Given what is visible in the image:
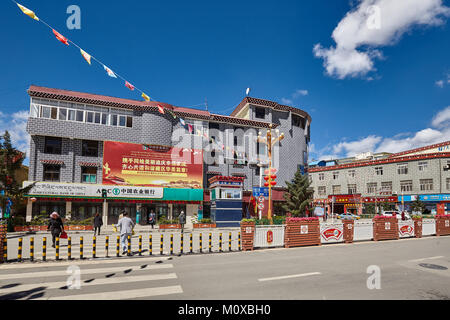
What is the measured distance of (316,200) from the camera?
176 ft

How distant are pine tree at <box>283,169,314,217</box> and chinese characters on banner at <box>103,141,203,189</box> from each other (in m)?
10.7

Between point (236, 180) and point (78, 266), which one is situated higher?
point (236, 180)

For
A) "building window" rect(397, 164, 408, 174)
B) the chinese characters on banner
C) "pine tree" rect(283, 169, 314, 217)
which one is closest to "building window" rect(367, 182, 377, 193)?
"building window" rect(397, 164, 408, 174)

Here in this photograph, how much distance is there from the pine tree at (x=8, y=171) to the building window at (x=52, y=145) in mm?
6465

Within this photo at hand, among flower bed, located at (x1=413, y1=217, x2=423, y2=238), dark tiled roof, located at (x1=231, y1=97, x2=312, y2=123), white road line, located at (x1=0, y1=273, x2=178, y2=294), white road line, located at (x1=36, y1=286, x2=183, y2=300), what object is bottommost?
flower bed, located at (x1=413, y1=217, x2=423, y2=238)

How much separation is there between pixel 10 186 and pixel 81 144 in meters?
8.90

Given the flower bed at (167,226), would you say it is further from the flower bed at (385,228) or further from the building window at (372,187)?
the building window at (372,187)

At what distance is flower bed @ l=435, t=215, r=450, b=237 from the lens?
20.5 meters

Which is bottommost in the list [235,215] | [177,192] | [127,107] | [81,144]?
[235,215]

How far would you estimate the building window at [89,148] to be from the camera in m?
27.5

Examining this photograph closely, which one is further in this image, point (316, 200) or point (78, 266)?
point (316, 200)

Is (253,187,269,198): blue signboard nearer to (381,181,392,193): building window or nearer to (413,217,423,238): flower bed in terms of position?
(413,217,423,238): flower bed

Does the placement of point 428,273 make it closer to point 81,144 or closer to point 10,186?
point 10,186
